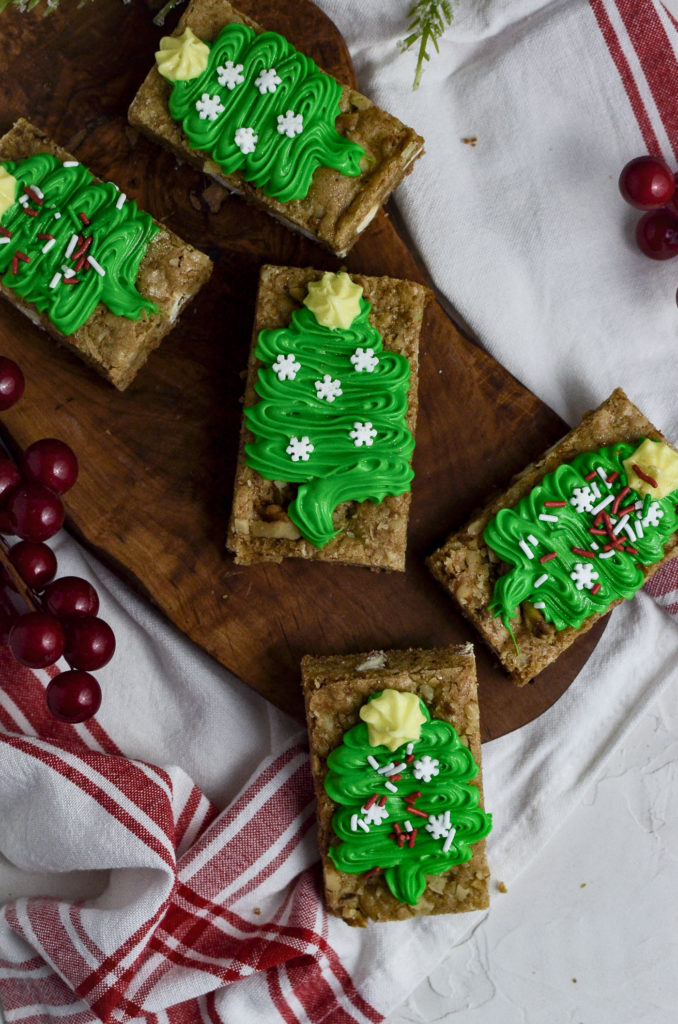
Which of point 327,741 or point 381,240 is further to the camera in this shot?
point 381,240

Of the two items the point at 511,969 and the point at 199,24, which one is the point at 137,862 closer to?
the point at 511,969

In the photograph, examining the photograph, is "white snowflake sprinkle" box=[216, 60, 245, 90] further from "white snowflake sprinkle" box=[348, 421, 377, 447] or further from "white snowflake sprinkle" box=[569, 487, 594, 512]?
"white snowflake sprinkle" box=[569, 487, 594, 512]

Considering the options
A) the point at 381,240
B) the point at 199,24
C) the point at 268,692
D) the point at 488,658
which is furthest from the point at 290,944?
the point at 199,24

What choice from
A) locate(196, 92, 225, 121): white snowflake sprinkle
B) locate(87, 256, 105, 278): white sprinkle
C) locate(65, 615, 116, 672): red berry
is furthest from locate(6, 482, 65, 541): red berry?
locate(196, 92, 225, 121): white snowflake sprinkle

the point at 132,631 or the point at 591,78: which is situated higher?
the point at 591,78

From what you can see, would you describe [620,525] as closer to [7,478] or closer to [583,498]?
[583,498]

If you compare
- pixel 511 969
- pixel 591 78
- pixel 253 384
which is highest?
pixel 591 78
